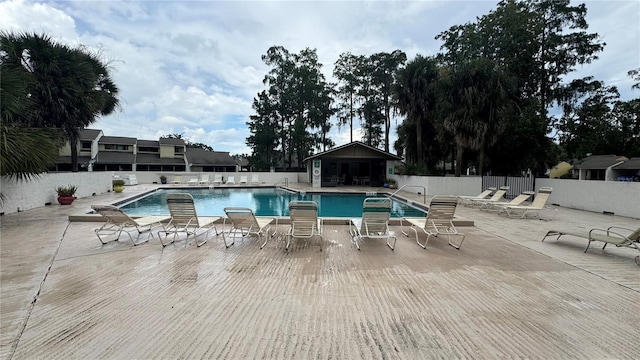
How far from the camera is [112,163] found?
3119 centimetres

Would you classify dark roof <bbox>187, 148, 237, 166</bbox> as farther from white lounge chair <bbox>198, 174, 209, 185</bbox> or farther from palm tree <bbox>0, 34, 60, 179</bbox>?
palm tree <bbox>0, 34, 60, 179</bbox>

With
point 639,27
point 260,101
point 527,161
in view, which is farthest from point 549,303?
point 260,101

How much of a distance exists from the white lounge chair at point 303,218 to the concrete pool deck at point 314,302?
30 cm

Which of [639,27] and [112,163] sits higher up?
[639,27]

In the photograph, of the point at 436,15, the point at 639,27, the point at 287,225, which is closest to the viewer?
the point at 287,225

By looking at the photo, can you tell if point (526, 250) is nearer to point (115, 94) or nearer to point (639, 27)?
point (639, 27)

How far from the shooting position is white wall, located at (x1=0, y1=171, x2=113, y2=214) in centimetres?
Result: 843

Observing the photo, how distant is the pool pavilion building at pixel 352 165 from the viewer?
21922 mm

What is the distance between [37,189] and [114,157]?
2629cm

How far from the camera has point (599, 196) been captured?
10.4 meters

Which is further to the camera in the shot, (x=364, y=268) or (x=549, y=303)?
(x=364, y=268)

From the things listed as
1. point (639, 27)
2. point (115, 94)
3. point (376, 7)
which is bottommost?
point (115, 94)

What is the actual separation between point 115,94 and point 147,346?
19748mm

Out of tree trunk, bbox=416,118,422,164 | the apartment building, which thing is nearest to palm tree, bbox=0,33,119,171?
the apartment building
